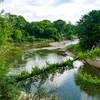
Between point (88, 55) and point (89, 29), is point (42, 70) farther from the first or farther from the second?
point (89, 29)

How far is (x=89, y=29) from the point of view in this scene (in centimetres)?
1606

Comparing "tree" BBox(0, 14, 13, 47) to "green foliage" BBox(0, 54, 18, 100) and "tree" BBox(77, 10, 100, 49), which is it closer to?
"green foliage" BBox(0, 54, 18, 100)

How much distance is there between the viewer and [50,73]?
14.7ft

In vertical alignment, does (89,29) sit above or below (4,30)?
above

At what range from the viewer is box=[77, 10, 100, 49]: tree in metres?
15.1

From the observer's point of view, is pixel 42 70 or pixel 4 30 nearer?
pixel 4 30

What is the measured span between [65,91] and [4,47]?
20.2 ft

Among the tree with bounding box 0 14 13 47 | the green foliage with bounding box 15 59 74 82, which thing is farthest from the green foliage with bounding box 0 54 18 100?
the green foliage with bounding box 15 59 74 82

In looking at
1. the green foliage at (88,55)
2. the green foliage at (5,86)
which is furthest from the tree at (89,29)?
the green foliage at (5,86)

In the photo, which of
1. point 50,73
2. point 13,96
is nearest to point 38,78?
point 50,73

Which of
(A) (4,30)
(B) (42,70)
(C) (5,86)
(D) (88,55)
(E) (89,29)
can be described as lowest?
(C) (5,86)

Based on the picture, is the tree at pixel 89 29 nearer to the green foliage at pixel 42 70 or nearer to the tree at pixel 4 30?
the green foliage at pixel 42 70

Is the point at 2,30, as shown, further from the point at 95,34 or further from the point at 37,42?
the point at 37,42

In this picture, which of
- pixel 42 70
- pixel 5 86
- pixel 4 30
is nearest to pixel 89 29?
pixel 42 70
